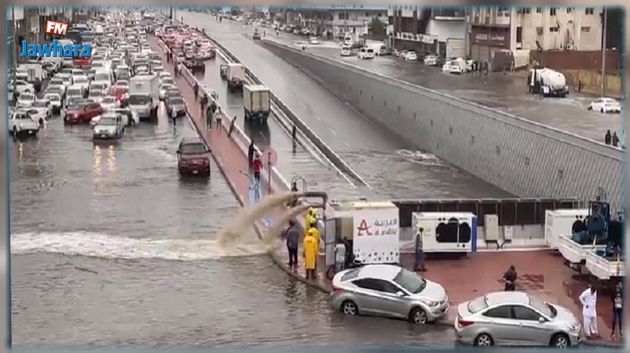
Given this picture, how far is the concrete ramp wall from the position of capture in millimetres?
10086

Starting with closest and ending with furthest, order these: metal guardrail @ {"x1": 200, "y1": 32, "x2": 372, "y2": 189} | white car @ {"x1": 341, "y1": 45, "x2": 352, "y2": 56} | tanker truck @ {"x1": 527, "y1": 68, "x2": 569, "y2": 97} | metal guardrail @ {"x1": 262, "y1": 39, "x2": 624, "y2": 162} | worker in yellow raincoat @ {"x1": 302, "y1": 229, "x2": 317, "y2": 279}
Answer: worker in yellow raincoat @ {"x1": 302, "y1": 229, "x2": 317, "y2": 279}, metal guardrail @ {"x1": 262, "y1": 39, "x2": 624, "y2": 162}, metal guardrail @ {"x1": 200, "y1": 32, "x2": 372, "y2": 189}, white car @ {"x1": 341, "y1": 45, "x2": 352, "y2": 56}, tanker truck @ {"x1": 527, "y1": 68, "x2": 569, "y2": 97}

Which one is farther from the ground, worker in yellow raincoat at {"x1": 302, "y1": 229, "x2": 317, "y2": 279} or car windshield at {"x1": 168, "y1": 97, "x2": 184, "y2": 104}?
car windshield at {"x1": 168, "y1": 97, "x2": 184, "y2": 104}

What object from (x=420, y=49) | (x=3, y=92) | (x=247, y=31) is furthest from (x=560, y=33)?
(x=3, y=92)

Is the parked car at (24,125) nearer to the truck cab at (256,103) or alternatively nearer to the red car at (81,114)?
the red car at (81,114)

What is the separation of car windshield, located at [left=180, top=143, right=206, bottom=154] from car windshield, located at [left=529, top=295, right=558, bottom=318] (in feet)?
15.9

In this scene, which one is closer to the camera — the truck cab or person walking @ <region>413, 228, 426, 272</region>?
person walking @ <region>413, 228, 426, 272</region>

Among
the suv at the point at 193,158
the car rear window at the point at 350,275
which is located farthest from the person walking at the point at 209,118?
the car rear window at the point at 350,275

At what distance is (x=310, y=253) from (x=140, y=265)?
4.16ft

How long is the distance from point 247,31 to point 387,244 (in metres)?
3.59

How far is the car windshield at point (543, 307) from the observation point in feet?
21.2

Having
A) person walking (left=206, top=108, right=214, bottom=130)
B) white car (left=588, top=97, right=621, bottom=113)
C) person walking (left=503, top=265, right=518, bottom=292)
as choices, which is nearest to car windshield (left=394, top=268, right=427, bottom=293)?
person walking (left=503, top=265, right=518, bottom=292)

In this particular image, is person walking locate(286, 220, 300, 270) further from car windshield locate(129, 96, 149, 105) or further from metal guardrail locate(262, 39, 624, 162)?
car windshield locate(129, 96, 149, 105)

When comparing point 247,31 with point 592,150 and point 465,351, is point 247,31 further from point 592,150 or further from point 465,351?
point 465,351

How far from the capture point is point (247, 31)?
10.7 m
